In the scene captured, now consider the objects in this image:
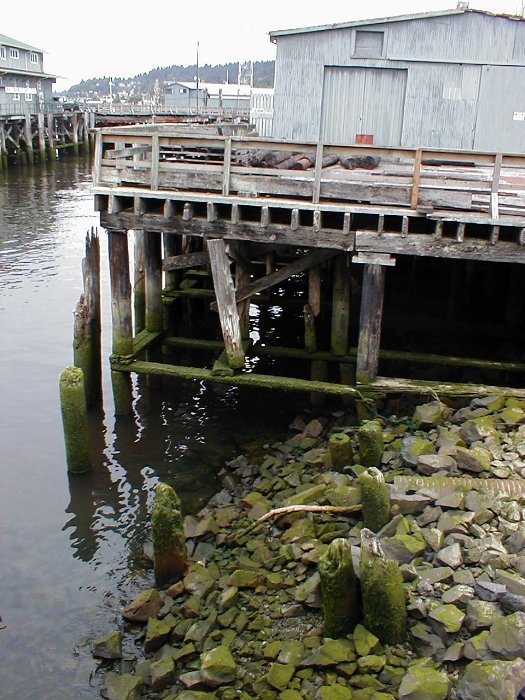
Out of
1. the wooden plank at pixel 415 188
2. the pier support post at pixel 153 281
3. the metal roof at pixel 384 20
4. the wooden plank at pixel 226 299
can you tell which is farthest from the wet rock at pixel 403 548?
the metal roof at pixel 384 20

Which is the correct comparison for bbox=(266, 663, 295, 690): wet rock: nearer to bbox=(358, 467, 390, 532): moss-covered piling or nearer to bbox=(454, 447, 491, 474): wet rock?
bbox=(358, 467, 390, 532): moss-covered piling

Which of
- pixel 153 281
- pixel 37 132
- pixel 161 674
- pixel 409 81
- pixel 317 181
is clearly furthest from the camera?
pixel 37 132

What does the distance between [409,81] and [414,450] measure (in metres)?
9.83

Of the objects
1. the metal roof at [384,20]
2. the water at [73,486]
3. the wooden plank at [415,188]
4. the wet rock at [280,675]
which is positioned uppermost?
the metal roof at [384,20]

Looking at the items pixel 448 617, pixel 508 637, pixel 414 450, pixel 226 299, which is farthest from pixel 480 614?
pixel 226 299

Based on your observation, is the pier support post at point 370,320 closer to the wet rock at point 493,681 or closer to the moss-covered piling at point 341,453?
the moss-covered piling at point 341,453

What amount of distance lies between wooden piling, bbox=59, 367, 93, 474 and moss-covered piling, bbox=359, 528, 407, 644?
215 inches

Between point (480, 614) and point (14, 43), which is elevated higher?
point (14, 43)

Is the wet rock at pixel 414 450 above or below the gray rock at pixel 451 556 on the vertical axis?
above

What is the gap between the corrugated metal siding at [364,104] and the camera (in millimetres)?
15609

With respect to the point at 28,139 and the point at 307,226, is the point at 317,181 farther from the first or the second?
the point at 28,139

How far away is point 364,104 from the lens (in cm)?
1580

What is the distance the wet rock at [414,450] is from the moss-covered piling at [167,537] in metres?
2.90

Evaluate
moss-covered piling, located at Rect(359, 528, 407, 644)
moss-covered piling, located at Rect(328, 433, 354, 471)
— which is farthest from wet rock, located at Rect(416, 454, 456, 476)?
moss-covered piling, located at Rect(359, 528, 407, 644)
